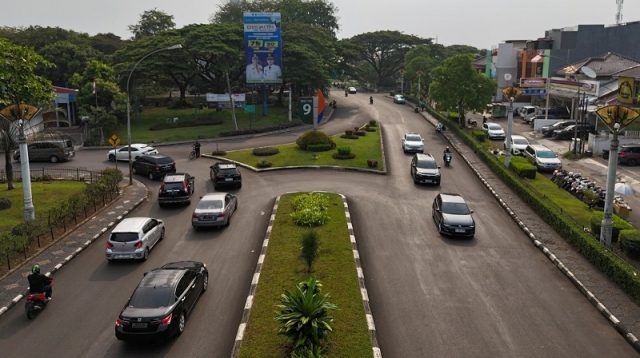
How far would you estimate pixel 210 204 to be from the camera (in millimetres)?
26562

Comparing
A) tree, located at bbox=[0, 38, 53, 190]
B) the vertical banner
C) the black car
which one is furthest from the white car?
the vertical banner

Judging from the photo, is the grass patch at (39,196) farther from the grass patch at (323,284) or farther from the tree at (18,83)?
the grass patch at (323,284)

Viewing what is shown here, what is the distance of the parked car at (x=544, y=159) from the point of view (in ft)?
128

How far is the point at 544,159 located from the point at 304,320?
31185mm

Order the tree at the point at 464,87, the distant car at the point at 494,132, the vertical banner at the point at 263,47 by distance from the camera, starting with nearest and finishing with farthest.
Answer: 1. the distant car at the point at 494,132
2. the tree at the point at 464,87
3. the vertical banner at the point at 263,47

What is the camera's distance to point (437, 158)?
45188 mm

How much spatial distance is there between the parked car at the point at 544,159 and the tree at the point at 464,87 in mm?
16795

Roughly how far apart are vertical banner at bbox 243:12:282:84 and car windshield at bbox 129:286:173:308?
4756 cm

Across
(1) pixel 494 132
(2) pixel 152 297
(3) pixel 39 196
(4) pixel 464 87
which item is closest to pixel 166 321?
(2) pixel 152 297

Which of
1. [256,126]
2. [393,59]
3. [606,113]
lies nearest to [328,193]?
[606,113]

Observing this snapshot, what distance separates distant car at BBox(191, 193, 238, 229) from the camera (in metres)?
25.8

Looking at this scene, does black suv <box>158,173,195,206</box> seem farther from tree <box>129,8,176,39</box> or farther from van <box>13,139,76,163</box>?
tree <box>129,8,176,39</box>

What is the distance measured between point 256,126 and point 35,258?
40.4m

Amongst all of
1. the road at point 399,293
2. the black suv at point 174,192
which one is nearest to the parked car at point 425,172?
the road at point 399,293
